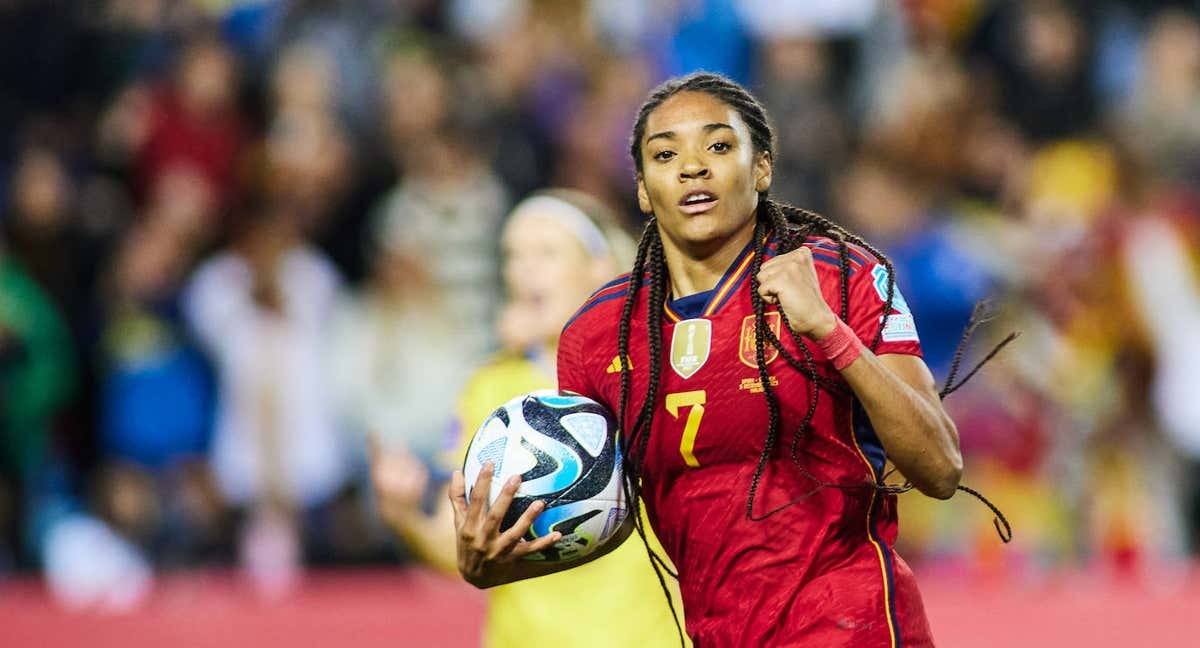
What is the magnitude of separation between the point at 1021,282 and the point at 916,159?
2.80 feet

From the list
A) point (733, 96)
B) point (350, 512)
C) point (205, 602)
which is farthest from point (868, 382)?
point (350, 512)

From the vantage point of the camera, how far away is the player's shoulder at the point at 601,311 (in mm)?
3635

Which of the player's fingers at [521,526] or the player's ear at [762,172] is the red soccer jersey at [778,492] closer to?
the player's ear at [762,172]

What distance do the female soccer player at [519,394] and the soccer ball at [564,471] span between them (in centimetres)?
94

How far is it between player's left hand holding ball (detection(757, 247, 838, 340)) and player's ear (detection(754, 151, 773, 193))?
1.01ft

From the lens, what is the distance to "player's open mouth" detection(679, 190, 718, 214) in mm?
3395

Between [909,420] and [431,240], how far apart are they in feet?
21.3

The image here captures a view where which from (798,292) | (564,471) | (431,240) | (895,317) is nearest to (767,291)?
(798,292)

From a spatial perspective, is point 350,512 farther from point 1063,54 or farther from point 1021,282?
point 1063,54

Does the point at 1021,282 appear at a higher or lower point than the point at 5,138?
lower

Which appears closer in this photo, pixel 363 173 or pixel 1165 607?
pixel 1165 607

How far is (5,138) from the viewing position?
10.1 meters

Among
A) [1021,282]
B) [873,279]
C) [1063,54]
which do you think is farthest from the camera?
[1063,54]

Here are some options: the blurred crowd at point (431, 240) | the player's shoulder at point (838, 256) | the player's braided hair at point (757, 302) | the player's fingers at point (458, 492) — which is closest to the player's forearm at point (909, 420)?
the player's braided hair at point (757, 302)
